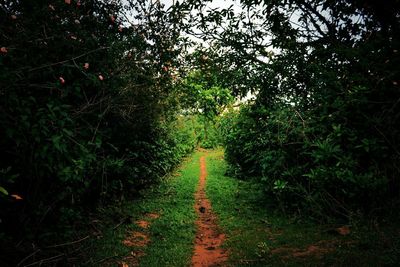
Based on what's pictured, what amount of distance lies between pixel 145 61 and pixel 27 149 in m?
4.41

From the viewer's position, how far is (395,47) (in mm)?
6344

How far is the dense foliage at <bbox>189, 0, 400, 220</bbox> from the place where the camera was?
6.70 metres

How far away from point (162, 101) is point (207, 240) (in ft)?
19.9

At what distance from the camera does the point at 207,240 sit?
7.41m

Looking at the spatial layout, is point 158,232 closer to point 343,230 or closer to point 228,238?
point 228,238

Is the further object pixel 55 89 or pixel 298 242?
pixel 298 242

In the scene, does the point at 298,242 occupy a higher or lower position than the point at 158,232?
higher

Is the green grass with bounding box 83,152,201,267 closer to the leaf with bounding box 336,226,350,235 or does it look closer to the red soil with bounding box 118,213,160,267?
the red soil with bounding box 118,213,160,267

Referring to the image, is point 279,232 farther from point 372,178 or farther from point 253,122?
point 253,122

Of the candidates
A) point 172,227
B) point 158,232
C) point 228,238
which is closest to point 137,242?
point 158,232

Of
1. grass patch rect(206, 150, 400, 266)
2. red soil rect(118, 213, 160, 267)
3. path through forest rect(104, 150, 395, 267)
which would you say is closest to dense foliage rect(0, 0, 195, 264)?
red soil rect(118, 213, 160, 267)

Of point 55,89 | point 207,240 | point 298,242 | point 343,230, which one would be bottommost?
point 207,240

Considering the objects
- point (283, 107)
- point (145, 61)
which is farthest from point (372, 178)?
point (145, 61)

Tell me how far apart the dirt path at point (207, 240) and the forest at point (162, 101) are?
59cm
